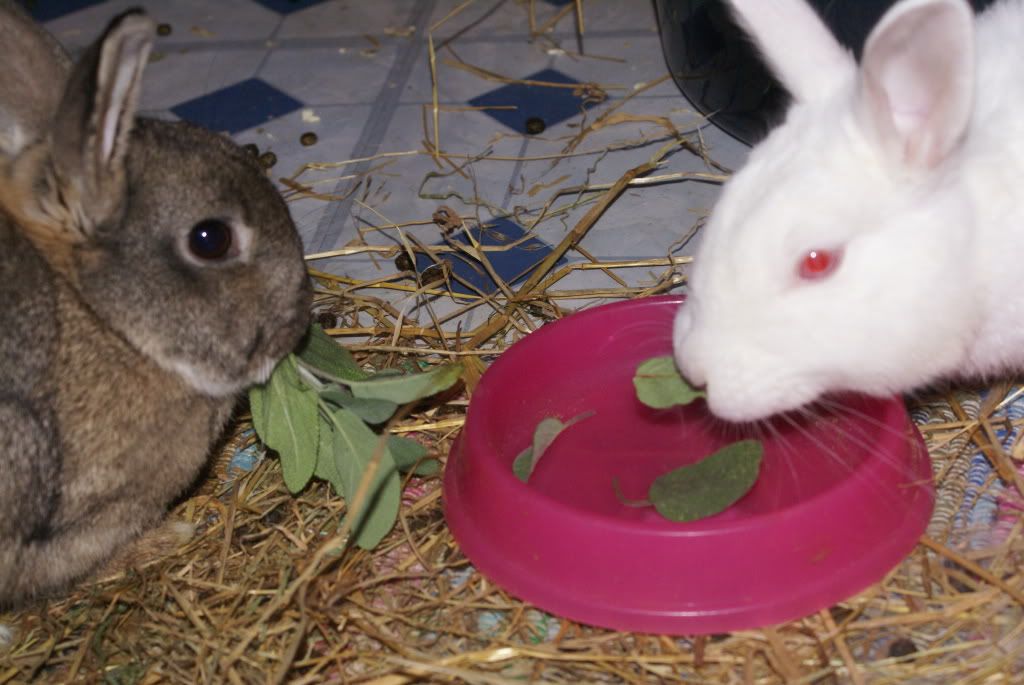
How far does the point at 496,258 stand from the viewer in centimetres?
293

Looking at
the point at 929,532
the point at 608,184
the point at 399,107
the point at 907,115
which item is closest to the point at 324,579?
the point at 929,532

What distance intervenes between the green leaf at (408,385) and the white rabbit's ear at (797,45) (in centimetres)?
76

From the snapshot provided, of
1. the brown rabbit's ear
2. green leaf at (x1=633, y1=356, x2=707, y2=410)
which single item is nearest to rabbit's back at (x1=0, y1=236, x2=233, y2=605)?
the brown rabbit's ear

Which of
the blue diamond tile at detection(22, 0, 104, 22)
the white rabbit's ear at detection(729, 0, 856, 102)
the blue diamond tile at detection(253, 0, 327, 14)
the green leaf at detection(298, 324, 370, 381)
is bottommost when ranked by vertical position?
the blue diamond tile at detection(22, 0, 104, 22)

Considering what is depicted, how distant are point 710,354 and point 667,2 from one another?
197cm

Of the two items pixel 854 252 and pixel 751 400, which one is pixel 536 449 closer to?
pixel 751 400

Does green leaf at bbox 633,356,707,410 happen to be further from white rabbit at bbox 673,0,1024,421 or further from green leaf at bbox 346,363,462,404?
green leaf at bbox 346,363,462,404

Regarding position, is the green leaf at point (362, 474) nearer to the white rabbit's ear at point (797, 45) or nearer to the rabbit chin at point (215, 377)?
the rabbit chin at point (215, 377)

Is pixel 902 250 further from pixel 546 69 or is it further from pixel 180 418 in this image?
pixel 546 69

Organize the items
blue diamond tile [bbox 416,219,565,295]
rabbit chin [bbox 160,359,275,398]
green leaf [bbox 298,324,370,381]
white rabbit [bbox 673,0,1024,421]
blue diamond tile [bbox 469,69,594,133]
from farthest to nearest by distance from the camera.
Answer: blue diamond tile [bbox 469,69,594,133]
blue diamond tile [bbox 416,219,565,295]
green leaf [bbox 298,324,370,381]
rabbit chin [bbox 160,359,275,398]
white rabbit [bbox 673,0,1024,421]

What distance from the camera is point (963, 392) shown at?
7.69 feet

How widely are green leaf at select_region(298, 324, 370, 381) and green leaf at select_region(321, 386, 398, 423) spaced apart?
4 centimetres

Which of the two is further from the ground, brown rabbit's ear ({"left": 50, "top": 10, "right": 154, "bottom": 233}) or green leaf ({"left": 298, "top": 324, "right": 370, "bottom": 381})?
brown rabbit's ear ({"left": 50, "top": 10, "right": 154, "bottom": 233})

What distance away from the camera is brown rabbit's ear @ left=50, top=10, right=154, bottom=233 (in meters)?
1.66
